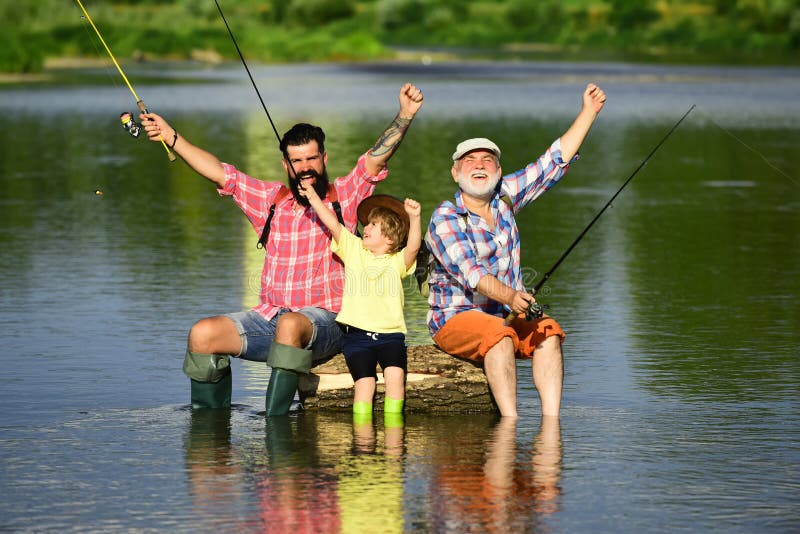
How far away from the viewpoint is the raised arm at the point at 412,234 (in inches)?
319

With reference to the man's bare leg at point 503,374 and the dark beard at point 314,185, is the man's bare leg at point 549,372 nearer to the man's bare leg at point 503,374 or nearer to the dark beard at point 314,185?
the man's bare leg at point 503,374

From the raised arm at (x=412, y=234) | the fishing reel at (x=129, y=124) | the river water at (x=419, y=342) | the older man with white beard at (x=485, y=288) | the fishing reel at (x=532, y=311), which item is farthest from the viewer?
the fishing reel at (x=129, y=124)

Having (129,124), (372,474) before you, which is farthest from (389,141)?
(372,474)

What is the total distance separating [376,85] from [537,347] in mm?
44005

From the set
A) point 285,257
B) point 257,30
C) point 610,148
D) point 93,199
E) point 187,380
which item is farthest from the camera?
point 257,30

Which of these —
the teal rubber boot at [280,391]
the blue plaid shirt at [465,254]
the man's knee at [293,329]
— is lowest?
the teal rubber boot at [280,391]

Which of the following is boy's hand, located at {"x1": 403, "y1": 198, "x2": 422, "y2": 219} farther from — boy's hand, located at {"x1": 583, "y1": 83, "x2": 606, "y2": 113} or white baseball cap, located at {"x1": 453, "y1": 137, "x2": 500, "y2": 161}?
boy's hand, located at {"x1": 583, "y1": 83, "x2": 606, "y2": 113}

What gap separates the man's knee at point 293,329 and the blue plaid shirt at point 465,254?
2.25 ft

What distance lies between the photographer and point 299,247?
27.9 feet

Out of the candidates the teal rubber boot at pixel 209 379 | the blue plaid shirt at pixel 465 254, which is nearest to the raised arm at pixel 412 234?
the blue plaid shirt at pixel 465 254

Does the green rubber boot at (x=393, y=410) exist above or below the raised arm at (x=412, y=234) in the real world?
below

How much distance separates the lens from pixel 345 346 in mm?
8344

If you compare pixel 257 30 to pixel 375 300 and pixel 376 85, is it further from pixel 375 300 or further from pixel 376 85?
pixel 375 300

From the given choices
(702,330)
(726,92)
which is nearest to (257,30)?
(726,92)
